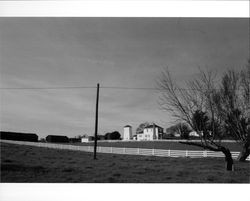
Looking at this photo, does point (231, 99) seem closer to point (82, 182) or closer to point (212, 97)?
point (212, 97)

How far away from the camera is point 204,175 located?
22.6 feet

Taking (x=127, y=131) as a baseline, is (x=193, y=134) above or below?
below

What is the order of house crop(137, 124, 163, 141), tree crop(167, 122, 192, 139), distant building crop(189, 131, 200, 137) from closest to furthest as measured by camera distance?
1. distant building crop(189, 131, 200, 137)
2. tree crop(167, 122, 192, 139)
3. house crop(137, 124, 163, 141)

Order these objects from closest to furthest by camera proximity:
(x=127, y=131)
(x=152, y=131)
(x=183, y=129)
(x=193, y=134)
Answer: (x=193, y=134), (x=183, y=129), (x=127, y=131), (x=152, y=131)

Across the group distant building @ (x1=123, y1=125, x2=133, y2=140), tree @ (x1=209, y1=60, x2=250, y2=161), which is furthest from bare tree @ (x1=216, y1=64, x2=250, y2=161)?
distant building @ (x1=123, y1=125, x2=133, y2=140)

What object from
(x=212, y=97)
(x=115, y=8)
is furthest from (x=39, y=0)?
(x=212, y=97)

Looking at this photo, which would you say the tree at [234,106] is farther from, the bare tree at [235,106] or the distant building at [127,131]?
the distant building at [127,131]

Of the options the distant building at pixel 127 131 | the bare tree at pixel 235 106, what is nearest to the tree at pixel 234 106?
the bare tree at pixel 235 106

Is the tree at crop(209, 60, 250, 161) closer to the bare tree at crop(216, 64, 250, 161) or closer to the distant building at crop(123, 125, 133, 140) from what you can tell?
the bare tree at crop(216, 64, 250, 161)

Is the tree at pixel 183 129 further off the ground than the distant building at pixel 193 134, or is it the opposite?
the tree at pixel 183 129

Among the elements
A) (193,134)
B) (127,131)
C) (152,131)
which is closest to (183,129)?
(193,134)

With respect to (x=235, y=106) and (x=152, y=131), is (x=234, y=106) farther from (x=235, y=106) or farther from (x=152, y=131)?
(x=152, y=131)

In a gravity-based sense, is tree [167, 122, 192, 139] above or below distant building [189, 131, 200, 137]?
above

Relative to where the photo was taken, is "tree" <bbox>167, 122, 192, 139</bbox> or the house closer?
"tree" <bbox>167, 122, 192, 139</bbox>
